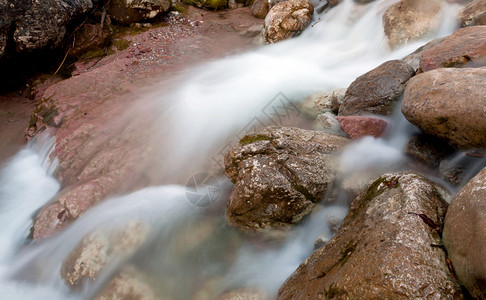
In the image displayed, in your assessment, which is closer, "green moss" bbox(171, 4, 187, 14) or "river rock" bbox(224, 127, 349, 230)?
"river rock" bbox(224, 127, 349, 230)

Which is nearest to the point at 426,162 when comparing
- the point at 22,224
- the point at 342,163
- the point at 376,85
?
the point at 342,163

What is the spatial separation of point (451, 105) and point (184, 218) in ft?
12.5

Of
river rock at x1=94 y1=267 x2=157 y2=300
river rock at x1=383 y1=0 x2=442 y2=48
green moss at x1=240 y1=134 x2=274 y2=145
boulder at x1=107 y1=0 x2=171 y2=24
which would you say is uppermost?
boulder at x1=107 y1=0 x2=171 y2=24

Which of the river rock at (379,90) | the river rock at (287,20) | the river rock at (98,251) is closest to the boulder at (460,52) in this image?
the river rock at (379,90)

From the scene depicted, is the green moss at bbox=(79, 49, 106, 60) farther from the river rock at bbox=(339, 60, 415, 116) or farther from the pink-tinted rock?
the pink-tinted rock

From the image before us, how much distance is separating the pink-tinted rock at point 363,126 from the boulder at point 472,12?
10.1ft

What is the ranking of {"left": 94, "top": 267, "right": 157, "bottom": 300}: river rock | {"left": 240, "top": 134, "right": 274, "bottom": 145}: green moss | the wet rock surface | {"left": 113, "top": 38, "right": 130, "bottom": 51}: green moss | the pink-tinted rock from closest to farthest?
{"left": 94, "top": 267, "right": 157, "bottom": 300}: river rock
{"left": 240, "top": 134, "right": 274, "bottom": 145}: green moss
the pink-tinted rock
the wet rock surface
{"left": 113, "top": 38, "right": 130, "bottom": 51}: green moss

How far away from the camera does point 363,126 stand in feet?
15.3

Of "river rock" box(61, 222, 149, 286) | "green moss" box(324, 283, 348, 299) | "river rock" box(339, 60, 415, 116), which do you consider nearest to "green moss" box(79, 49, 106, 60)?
"river rock" box(61, 222, 149, 286)

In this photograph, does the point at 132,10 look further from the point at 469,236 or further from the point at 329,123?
the point at 469,236

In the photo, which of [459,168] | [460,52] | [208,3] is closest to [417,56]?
[460,52]

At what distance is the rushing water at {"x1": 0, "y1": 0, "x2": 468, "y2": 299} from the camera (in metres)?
3.84

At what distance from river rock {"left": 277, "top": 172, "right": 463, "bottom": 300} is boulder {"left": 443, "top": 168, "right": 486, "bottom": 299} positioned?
0.09m

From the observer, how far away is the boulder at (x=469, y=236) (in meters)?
1.95
